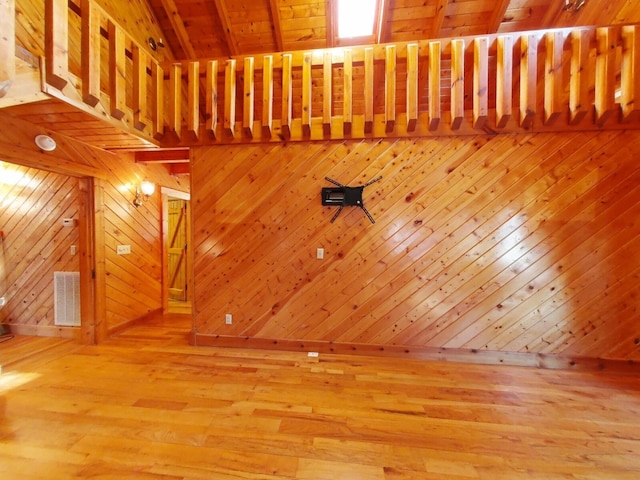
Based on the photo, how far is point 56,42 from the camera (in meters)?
1.80

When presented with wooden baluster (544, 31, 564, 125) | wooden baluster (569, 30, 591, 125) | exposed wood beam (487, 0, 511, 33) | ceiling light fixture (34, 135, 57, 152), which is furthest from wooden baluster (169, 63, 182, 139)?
wooden baluster (569, 30, 591, 125)

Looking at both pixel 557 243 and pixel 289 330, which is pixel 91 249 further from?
pixel 557 243

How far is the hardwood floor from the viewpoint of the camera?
1.50 metres

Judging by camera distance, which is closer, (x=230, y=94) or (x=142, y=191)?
(x=230, y=94)

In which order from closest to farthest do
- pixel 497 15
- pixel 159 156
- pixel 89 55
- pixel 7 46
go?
pixel 7 46, pixel 89 55, pixel 497 15, pixel 159 156

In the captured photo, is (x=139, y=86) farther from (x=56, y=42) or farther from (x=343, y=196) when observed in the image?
(x=343, y=196)

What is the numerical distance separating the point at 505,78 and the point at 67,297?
5.86 m

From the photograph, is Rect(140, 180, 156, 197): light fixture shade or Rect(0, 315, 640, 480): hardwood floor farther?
Rect(140, 180, 156, 197): light fixture shade

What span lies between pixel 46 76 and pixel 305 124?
2063 mm

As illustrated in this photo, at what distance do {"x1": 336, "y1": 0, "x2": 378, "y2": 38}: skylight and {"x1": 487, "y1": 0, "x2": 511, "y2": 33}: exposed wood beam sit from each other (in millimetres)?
1433

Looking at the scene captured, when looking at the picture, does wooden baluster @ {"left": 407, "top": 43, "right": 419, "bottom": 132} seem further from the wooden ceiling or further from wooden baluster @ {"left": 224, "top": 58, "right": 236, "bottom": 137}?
wooden baluster @ {"left": 224, "top": 58, "right": 236, "bottom": 137}

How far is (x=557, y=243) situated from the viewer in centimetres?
267

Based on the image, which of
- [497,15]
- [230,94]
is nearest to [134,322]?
[230,94]

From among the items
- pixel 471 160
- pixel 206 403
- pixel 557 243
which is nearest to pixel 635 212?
pixel 557 243
